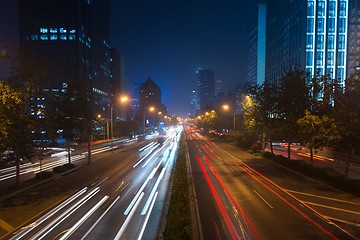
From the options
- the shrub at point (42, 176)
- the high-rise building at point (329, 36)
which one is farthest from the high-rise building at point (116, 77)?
the shrub at point (42, 176)

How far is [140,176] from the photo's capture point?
75.4 feet

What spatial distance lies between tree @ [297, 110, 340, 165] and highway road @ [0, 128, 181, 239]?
37.8 ft

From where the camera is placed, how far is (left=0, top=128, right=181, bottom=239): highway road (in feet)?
37.2

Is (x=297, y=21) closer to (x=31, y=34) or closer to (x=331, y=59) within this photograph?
(x=331, y=59)

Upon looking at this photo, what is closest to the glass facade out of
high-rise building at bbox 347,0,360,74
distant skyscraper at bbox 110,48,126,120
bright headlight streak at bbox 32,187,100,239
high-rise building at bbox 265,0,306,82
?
high-rise building at bbox 347,0,360,74

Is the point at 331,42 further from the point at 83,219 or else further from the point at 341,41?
the point at 83,219

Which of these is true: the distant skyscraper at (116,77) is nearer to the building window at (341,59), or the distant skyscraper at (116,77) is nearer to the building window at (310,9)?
Result: the building window at (310,9)

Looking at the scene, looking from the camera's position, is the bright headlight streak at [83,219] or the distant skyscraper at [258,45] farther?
the distant skyscraper at [258,45]

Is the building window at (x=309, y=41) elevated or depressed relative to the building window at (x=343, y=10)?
depressed

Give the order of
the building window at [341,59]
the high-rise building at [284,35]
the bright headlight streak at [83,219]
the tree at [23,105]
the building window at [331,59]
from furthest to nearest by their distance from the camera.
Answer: the high-rise building at [284,35]
the building window at [331,59]
the building window at [341,59]
the tree at [23,105]
the bright headlight streak at [83,219]

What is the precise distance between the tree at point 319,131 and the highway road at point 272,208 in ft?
10.6

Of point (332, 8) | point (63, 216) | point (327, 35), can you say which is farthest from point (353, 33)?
point (63, 216)

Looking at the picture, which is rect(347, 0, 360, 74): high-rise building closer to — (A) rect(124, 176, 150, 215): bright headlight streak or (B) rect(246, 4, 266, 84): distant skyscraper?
(B) rect(246, 4, 266, 84): distant skyscraper

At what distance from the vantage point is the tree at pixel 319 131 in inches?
704
